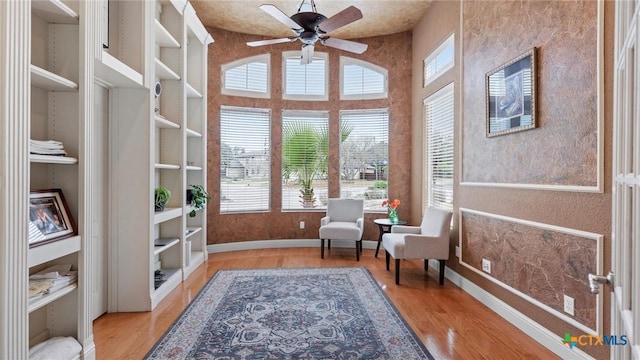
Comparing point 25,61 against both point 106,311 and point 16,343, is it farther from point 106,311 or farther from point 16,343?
point 106,311

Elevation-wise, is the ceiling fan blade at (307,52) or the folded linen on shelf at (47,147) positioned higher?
the ceiling fan blade at (307,52)

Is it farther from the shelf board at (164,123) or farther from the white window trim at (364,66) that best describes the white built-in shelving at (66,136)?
the white window trim at (364,66)

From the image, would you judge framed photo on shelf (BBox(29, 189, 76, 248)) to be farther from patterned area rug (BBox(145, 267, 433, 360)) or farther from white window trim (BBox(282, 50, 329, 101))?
white window trim (BBox(282, 50, 329, 101))

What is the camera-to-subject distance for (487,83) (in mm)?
3270

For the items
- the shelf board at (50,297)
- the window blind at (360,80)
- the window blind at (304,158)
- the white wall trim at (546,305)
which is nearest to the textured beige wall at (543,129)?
the white wall trim at (546,305)

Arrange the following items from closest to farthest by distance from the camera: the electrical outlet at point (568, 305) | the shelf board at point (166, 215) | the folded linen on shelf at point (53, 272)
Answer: the folded linen on shelf at point (53, 272), the electrical outlet at point (568, 305), the shelf board at point (166, 215)

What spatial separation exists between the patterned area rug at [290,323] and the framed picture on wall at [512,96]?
197 cm

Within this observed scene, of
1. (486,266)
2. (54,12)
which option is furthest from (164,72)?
(486,266)

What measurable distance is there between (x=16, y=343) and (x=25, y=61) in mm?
1426

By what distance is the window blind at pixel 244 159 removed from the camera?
5621mm

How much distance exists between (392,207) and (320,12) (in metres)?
3.13

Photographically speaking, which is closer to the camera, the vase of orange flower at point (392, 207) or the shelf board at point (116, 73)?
the shelf board at point (116, 73)

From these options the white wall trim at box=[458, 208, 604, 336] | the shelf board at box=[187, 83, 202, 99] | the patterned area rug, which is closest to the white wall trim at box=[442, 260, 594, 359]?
the white wall trim at box=[458, 208, 604, 336]

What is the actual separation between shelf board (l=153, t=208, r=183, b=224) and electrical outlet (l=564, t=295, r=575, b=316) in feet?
11.5
